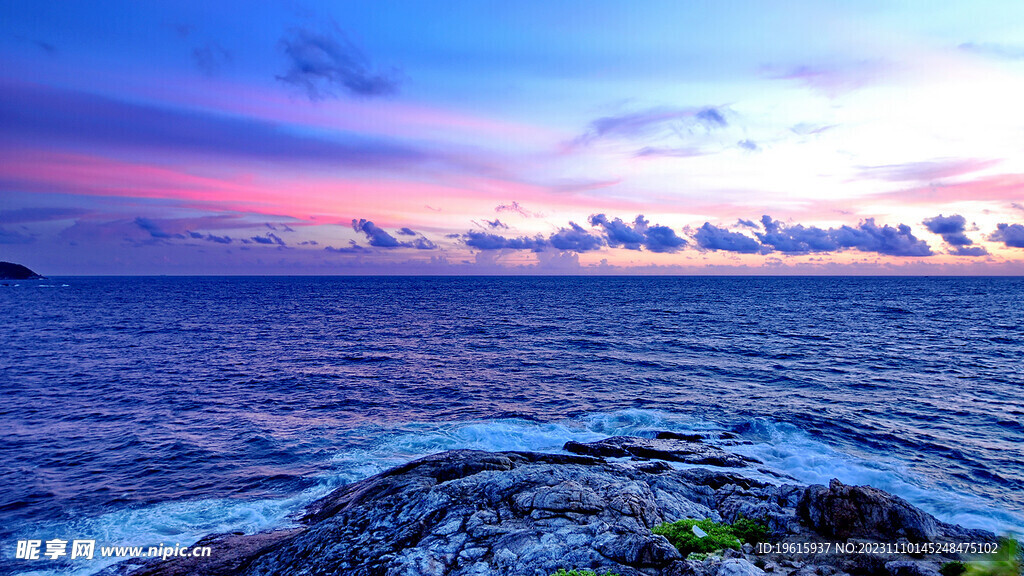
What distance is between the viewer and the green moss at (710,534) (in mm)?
12438

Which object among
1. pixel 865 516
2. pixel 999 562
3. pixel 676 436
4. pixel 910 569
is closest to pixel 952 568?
pixel 910 569

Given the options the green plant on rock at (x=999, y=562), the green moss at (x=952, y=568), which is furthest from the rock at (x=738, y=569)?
the green plant on rock at (x=999, y=562)

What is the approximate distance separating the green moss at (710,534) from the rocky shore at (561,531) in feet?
1.19

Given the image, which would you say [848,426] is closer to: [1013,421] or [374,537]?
[1013,421]

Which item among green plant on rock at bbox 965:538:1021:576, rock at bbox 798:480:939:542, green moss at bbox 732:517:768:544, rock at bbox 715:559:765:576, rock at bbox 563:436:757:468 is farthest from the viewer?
rock at bbox 563:436:757:468

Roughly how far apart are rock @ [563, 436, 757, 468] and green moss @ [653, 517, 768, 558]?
9.06m

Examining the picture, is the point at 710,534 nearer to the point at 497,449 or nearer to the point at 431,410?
the point at 497,449

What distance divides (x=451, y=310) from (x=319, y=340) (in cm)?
4981

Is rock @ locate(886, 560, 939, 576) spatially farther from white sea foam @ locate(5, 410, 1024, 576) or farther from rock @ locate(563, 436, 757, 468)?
rock @ locate(563, 436, 757, 468)

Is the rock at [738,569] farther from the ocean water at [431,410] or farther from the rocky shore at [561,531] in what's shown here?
the ocean water at [431,410]

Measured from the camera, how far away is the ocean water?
71.4 ft

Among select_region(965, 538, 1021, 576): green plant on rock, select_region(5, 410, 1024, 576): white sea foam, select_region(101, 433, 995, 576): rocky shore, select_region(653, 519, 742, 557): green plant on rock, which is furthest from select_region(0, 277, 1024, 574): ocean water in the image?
select_region(965, 538, 1021, 576): green plant on rock

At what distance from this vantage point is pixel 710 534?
43.5ft

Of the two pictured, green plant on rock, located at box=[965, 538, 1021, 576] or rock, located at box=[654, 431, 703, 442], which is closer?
green plant on rock, located at box=[965, 538, 1021, 576]
